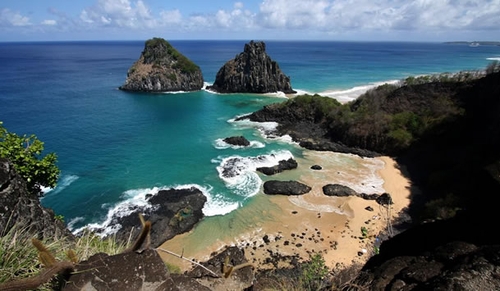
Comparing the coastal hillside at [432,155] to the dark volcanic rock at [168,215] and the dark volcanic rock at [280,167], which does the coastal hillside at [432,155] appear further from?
the dark volcanic rock at [168,215]

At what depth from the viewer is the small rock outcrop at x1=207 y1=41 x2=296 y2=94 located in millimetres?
91375

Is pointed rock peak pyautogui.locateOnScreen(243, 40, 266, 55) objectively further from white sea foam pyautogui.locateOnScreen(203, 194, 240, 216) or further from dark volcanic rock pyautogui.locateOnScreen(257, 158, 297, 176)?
white sea foam pyautogui.locateOnScreen(203, 194, 240, 216)

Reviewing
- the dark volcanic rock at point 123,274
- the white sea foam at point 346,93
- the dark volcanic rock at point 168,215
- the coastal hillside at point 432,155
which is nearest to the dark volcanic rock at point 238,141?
the coastal hillside at point 432,155

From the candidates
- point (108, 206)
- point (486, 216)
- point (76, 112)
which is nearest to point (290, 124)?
point (108, 206)

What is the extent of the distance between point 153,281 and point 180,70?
329ft

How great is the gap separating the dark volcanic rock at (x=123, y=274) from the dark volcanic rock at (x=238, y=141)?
42.4 meters

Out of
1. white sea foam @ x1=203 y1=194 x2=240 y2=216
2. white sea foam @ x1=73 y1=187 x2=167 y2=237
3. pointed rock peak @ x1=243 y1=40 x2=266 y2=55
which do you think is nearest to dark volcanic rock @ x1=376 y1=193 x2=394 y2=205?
white sea foam @ x1=203 y1=194 x2=240 y2=216

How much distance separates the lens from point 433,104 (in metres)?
47.6

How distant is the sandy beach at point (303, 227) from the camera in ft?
75.5

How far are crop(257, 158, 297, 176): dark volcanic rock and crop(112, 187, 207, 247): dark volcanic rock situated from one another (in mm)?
9235

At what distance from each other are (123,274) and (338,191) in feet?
98.7

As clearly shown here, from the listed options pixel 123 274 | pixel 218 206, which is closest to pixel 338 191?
pixel 218 206

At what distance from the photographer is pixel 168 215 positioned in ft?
92.3

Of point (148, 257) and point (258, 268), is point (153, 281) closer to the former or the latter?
point (148, 257)
